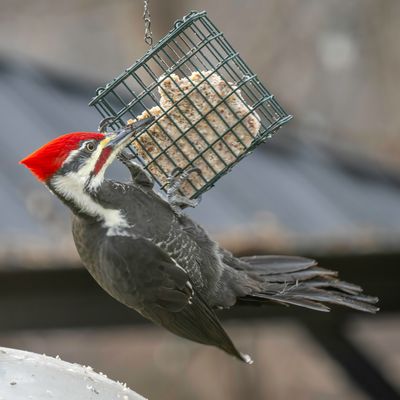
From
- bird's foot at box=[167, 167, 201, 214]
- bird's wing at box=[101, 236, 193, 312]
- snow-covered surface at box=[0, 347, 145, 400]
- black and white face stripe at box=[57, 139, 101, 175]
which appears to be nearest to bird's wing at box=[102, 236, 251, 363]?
bird's wing at box=[101, 236, 193, 312]

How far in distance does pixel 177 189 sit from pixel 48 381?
1.18 m

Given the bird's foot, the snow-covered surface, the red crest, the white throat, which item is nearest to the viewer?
the snow-covered surface

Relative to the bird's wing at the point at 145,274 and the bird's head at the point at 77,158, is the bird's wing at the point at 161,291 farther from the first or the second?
the bird's head at the point at 77,158

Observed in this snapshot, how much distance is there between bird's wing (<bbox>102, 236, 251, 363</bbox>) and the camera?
13.0 ft

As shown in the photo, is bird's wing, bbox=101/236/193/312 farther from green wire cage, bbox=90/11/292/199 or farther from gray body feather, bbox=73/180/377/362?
green wire cage, bbox=90/11/292/199

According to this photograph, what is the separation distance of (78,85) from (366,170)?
2.29 meters

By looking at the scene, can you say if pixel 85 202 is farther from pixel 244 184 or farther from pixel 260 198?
pixel 244 184

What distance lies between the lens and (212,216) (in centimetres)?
605

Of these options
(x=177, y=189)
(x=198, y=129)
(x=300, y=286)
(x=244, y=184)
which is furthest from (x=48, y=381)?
(x=244, y=184)

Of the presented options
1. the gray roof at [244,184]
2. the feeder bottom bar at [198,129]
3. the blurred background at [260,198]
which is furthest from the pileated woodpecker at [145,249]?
the gray roof at [244,184]

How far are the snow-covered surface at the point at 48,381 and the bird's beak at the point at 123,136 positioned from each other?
0.87 meters

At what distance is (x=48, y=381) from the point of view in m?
3.22

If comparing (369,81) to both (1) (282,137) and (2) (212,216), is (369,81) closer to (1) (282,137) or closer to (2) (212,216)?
(1) (282,137)

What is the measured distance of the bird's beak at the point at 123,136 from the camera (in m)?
3.88
